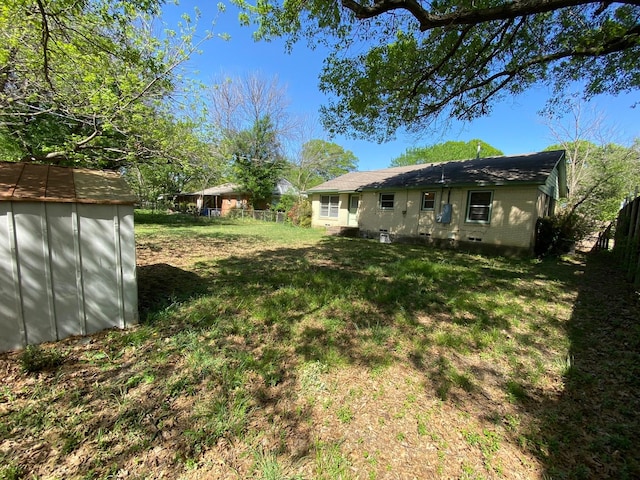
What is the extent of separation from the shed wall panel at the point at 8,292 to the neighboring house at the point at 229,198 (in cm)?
2609

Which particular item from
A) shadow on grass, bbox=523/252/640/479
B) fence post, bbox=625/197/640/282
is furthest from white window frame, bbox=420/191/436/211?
shadow on grass, bbox=523/252/640/479

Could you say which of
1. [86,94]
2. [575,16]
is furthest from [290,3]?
[575,16]

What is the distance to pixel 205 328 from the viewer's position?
3.56 metres

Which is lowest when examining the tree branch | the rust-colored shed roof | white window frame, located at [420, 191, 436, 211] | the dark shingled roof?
the rust-colored shed roof

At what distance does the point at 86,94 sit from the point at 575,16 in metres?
12.7

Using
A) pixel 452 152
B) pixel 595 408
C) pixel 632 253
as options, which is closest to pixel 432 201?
pixel 632 253

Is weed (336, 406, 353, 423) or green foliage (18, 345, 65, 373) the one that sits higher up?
green foliage (18, 345, 65, 373)

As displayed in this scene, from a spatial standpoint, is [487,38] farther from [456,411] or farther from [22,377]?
[22,377]

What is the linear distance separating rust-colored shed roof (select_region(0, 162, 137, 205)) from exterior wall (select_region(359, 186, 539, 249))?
12.2 metres

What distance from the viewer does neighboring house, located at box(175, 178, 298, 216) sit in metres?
29.6

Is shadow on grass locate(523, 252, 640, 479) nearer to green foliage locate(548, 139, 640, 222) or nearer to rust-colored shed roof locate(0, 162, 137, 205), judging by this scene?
rust-colored shed roof locate(0, 162, 137, 205)

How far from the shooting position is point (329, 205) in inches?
743

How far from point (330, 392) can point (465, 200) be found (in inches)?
463

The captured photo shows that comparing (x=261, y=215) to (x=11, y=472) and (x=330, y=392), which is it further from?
(x=11, y=472)
